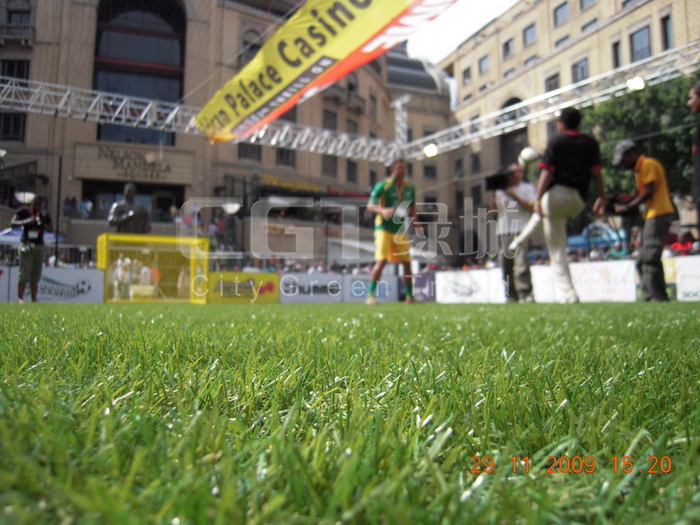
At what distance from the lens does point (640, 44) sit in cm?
1380

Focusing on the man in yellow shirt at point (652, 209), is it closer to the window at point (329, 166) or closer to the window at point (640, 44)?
the window at point (640, 44)

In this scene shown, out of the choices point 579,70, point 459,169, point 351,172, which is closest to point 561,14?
point 579,70

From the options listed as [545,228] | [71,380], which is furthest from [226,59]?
[71,380]

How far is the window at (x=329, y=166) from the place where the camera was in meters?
34.8

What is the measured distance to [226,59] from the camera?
96.8ft

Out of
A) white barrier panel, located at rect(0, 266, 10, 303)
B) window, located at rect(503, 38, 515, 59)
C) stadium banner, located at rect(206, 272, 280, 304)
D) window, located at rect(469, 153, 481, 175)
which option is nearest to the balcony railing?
white barrier panel, located at rect(0, 266, 10, 303)

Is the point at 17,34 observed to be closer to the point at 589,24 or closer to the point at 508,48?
the point at 589,24

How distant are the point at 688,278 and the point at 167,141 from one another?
28485 mm

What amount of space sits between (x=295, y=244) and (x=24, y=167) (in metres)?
15.3

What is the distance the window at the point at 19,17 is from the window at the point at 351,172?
92.5 ft

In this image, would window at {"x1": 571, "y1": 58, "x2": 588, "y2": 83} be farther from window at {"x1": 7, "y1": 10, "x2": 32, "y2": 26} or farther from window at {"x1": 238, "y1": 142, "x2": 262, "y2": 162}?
window at {"x1": 238, "y1": 142, "x2": 262, "y2": 162}

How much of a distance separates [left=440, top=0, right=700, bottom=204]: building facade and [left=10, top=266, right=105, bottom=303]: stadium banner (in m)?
15.7

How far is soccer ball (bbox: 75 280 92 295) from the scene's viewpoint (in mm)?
11609

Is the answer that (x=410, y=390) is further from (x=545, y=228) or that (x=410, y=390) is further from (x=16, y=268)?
(x=16, y=268)
